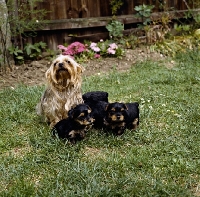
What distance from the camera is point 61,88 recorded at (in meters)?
4.58

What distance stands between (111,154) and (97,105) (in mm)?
737

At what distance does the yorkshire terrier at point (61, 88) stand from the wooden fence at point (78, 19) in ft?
16.3

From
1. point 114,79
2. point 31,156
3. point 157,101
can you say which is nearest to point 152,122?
point 157,101

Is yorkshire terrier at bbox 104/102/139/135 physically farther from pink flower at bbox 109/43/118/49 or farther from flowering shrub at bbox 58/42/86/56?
pink flower at bbox 109/43/118/49

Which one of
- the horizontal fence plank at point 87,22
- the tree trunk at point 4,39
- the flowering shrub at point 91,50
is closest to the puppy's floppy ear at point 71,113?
the tree trunk at point 4,39

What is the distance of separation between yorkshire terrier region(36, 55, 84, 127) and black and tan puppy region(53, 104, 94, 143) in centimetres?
28

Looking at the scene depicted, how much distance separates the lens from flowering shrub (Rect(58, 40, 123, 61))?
920 cm

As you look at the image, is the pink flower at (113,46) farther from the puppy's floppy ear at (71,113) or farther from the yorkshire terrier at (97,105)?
the puppy's floppy ear at (71,113)

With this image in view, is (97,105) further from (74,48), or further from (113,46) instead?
(113,46)

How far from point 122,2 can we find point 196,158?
7.78m

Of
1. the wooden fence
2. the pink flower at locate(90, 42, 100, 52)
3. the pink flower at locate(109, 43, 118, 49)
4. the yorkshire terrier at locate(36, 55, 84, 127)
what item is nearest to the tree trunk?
the wooden fence

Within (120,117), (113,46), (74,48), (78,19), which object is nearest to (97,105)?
(120,117)

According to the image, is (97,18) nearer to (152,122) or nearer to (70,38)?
(70,38)

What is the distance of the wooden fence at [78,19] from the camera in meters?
9.66
